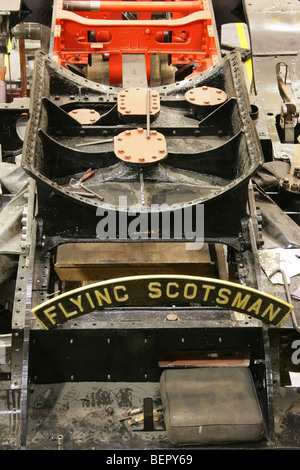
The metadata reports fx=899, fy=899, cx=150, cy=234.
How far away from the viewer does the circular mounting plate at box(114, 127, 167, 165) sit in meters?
7.16

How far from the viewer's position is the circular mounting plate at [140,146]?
7161 mm

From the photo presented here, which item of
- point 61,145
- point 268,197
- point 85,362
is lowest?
point 85,362

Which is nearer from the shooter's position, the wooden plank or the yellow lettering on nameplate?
the yellow lettering on nameplate

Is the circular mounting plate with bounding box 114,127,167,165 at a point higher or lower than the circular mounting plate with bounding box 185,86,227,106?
lower

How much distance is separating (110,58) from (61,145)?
2.59 meters

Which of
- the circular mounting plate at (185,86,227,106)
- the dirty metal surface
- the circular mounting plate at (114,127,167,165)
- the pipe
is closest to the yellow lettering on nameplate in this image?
the circular mounting plate at (114,127,167,165)

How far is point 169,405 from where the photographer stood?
618cm

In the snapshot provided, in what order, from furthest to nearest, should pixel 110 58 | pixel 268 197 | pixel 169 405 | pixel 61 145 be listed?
1. pixel 110 58
2. pixel 268 197
3. pixel 61 145
4. pixel 169 405

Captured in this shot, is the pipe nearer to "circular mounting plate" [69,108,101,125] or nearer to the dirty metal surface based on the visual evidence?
the dirty metal surface

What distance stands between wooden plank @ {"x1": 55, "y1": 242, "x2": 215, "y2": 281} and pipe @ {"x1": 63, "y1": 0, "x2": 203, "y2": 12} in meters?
3.31

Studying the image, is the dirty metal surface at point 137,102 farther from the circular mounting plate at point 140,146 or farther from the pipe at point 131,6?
the pipe at point 131,6
